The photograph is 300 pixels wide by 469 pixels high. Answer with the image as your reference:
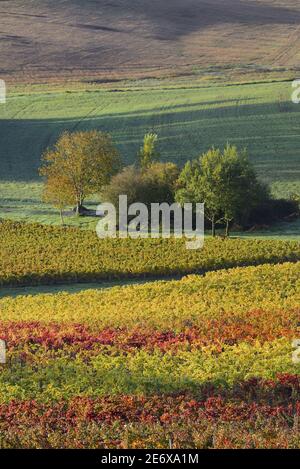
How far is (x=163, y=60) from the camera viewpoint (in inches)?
4505

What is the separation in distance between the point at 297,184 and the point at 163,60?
59.1m

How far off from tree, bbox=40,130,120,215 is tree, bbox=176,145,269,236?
6010 mm

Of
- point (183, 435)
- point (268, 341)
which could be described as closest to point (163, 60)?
point (268, 341)

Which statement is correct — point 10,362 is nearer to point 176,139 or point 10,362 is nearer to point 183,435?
point 183,435

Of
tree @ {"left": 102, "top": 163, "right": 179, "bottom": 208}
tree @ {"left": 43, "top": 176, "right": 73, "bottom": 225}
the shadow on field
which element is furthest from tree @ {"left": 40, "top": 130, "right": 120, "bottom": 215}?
the shadow on field

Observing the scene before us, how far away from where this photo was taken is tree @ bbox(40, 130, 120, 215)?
172ft

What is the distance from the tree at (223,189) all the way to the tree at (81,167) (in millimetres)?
6010

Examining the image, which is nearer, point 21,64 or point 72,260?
point 72,260

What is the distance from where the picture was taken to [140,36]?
4941 inches

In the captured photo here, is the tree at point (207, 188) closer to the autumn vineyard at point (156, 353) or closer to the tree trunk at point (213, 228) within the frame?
the tree trunk at point (213, 228)

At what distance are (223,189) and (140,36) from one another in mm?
81430

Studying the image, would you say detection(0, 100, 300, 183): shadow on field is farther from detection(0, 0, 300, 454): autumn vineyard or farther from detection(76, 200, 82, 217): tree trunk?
detection(76, 200, 82, 217): tree trunk

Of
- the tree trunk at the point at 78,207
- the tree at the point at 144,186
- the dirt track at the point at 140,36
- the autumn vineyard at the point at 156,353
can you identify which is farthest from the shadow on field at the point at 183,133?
the autumn vineyard at the point at 156,353

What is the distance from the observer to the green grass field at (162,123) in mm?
64000
